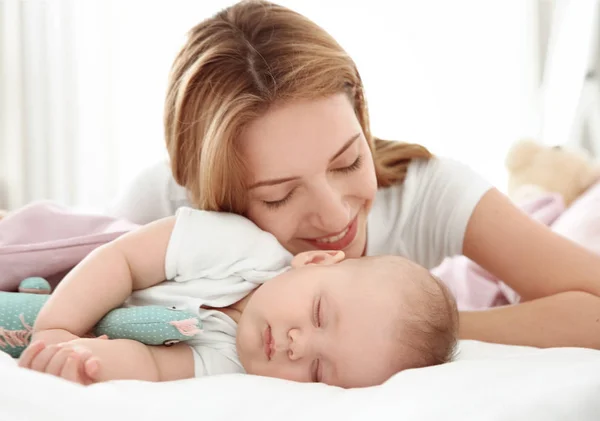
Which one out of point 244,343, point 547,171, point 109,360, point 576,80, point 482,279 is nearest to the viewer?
point 109,360

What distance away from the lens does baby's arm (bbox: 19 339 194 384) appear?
875mm

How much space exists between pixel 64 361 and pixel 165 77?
100 inches

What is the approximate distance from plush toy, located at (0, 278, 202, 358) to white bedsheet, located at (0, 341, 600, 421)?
159 mm

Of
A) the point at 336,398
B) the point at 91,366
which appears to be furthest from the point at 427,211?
the point at 91,366

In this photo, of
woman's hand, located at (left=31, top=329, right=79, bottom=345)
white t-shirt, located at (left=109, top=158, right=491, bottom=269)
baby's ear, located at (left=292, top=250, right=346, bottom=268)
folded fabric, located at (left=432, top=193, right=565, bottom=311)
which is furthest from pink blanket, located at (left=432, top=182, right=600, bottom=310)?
woman's hand, located at (left=31, top=329, right=79, bottom=345)

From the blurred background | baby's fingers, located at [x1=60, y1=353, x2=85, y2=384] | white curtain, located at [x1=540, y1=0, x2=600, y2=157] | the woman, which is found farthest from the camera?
the blurred background

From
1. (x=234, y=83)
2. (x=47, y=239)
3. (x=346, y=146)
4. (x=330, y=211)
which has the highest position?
(x=234, y=83)

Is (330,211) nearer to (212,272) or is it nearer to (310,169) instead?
(310,169)

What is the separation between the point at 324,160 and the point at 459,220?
0.39 m

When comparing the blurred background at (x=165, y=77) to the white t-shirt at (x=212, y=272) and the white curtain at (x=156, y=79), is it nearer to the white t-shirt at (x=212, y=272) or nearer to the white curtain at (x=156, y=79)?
the white curtain at (x=156, y=79)

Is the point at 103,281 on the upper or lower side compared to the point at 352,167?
lower

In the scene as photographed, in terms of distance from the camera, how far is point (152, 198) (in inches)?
71.6

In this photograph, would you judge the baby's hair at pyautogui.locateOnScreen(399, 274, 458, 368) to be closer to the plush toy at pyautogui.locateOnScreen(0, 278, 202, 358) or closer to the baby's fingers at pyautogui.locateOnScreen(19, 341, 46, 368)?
the plush toy at pyautogui.locateOnScreen(0, 278, 202, 358)

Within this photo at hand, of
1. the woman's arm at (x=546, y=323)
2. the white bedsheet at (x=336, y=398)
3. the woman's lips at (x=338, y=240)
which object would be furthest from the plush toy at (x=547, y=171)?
the white bedsheet at (x=336, y=398)
